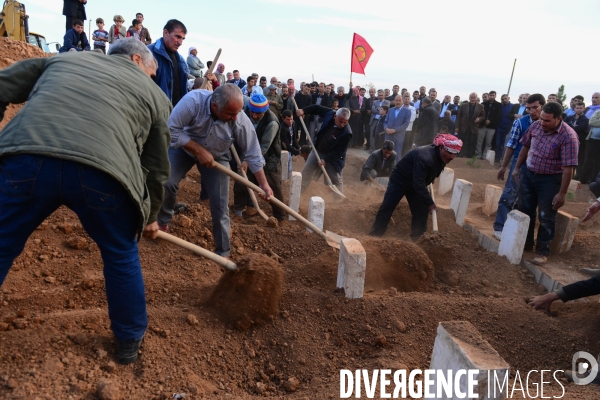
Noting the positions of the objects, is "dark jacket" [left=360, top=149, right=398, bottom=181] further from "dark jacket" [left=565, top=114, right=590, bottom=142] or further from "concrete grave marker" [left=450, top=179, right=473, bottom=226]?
"dark jacket" [left=565, top=114, right=590, bottom=142]

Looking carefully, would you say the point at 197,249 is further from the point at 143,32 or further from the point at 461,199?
the point at 143,32

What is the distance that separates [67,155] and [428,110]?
1029cm

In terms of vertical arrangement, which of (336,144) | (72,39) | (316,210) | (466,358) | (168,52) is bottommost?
(316,210)

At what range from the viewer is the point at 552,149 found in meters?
5.12

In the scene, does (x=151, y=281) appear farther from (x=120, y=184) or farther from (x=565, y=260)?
(x=565, y=260)

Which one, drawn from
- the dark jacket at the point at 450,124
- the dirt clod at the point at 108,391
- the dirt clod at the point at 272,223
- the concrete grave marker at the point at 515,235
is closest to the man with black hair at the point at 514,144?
the concrete grave marker at the point at 515,235

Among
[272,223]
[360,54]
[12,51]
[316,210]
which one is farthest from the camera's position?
[360,54]

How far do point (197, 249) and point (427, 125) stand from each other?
367 inches

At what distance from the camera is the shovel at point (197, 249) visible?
308 cm

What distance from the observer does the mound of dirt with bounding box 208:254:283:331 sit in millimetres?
3344

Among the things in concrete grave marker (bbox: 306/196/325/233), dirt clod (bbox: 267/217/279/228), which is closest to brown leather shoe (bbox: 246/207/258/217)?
dirt clod (bbox: 267/217/279/228)

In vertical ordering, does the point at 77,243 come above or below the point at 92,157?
below

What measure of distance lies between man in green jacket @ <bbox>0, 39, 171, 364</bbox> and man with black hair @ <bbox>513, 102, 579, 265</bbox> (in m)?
4.44

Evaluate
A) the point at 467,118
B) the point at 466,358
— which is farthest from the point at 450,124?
the point at 466,358
